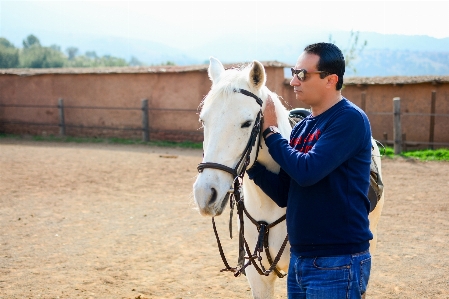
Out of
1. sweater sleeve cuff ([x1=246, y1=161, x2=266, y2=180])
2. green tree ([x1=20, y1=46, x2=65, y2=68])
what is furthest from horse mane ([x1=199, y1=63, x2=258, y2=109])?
green tree ([x1=20, y1=46, x2=65, y2=68])

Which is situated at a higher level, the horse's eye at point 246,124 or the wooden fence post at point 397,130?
the horse's eye at point 246,124

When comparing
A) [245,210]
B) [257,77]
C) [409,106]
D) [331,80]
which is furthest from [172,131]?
[331,80]

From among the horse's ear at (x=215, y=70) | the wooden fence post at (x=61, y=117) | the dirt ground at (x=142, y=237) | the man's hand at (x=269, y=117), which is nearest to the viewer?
the man's hand at (x=269, y=117)

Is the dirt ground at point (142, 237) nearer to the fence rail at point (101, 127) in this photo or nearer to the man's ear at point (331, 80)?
the man's ear at point (331, 80)

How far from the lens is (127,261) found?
516 centimetres

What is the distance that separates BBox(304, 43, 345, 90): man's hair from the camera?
1986 millimetres

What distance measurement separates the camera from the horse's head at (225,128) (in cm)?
206

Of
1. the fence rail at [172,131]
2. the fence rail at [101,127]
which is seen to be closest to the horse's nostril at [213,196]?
the fence rail at [172,131]

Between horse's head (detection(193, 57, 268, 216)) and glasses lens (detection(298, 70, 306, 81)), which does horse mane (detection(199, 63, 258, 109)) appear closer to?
horse's head (detection(193, 57, 268, 216))

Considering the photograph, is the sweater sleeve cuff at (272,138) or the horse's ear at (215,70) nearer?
the sweater sleeve cuff at (272,138)

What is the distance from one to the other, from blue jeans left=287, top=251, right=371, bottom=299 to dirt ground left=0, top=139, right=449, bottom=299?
2.42 meters

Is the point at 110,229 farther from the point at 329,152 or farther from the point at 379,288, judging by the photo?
the point at 329,152

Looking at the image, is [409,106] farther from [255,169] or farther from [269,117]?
[269,117]

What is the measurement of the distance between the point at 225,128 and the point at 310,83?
45 centimetres
